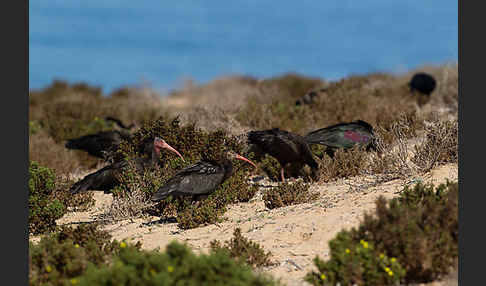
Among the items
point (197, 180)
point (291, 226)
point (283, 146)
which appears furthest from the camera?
point (283, 146)

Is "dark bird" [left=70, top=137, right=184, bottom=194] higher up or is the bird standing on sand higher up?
the bird standing on sand

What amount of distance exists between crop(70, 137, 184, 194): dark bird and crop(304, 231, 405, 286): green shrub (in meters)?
4.57

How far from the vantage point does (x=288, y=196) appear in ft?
27.6

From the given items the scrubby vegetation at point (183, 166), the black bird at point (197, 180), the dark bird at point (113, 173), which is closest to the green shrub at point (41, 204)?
the dark bird at point (113, 173)

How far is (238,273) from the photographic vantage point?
15.3 feet

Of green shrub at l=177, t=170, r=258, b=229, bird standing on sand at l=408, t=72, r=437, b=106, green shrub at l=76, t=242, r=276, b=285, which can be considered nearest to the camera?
green shrub at l=76, t=242, r=276, b=285

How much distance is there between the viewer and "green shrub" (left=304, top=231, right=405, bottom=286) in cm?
517

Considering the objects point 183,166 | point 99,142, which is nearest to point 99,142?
point 99,142

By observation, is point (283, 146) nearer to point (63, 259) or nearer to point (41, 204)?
point (41, 204)

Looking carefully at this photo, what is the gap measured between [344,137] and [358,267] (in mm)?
5297

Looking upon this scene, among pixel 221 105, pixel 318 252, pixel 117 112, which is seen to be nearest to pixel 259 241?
pixel 318 252

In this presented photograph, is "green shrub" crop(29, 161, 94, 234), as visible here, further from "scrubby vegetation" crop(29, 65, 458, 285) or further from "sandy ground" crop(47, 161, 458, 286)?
"sandy ground" crop(47, 161, 458, 286)

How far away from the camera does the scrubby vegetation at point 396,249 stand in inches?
205

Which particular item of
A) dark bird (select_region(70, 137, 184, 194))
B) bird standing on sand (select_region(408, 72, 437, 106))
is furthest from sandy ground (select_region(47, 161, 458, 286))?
bird standing on sand (select_region(408, 72, 437, 106))
